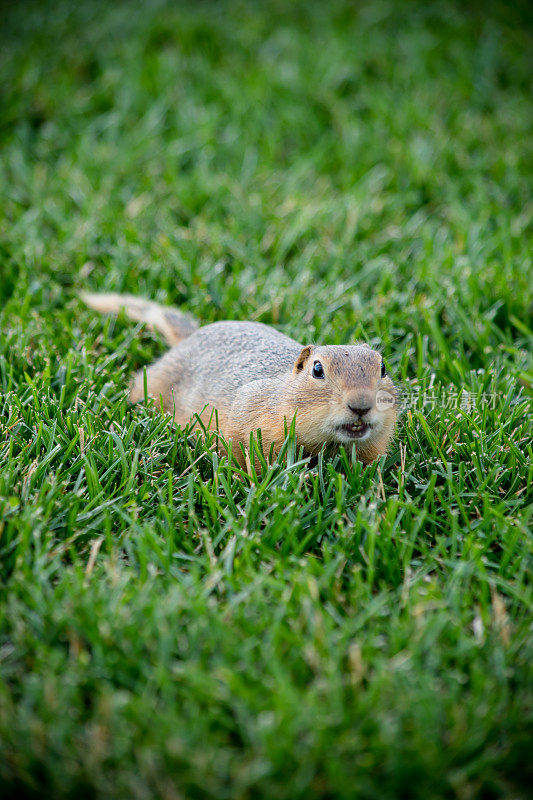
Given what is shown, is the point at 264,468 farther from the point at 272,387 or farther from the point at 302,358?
the point at 302,358

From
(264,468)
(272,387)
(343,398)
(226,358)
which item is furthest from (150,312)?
(343,398)

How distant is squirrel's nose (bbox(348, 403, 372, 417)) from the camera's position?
8.21 feet

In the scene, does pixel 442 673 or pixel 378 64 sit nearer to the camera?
pixel 442 673

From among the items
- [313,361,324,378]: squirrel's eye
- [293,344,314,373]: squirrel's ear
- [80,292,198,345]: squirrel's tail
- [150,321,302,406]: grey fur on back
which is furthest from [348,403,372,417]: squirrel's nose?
[80,292,198,345]: squirrel's tail

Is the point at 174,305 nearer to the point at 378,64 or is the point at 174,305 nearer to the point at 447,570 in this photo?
the point at 447,570

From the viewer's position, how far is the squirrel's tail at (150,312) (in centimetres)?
361

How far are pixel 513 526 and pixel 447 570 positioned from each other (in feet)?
0.95

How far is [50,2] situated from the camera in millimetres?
7039

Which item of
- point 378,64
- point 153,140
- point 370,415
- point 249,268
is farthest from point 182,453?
point 378,64

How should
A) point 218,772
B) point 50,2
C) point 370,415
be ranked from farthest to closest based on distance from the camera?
point 50,2 → point 370,415 → point 218,772

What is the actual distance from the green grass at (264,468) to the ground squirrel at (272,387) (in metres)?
0.15

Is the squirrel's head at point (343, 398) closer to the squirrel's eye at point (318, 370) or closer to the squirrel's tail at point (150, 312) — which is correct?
the squirrel's eye at point (318, 370)

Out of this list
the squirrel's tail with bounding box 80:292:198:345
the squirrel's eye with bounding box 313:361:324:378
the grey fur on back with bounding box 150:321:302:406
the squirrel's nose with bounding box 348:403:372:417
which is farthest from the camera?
the squirrel's tail with bounding box 80:292:198:345

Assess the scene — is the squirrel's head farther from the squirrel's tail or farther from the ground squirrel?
the squirrel's tail
